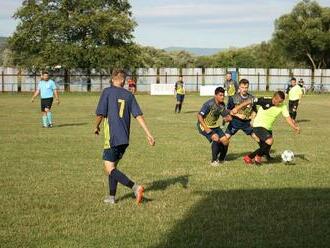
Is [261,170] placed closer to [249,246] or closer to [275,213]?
[275,213]

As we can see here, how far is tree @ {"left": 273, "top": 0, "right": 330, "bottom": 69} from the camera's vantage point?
68938 millimetres

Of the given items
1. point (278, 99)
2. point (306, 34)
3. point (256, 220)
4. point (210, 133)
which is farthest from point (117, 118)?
point (306, 34)

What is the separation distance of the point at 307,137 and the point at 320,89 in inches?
1811

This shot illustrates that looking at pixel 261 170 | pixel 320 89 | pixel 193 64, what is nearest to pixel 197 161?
pixel 261 170

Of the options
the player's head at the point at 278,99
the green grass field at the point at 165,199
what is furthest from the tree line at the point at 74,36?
the player's head at the point at 278,99

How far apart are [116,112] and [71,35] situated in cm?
5106

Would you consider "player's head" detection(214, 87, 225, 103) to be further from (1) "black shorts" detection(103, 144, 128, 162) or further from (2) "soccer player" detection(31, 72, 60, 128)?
(2) "soccer player" detection(31, 72, 60, 128)

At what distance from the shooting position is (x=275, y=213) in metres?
7.76

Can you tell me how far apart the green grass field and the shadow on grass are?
12 mm

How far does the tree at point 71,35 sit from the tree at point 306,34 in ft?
69.0

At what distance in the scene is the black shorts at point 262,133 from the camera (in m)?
12.4

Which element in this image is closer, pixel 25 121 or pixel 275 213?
pixel 275 213

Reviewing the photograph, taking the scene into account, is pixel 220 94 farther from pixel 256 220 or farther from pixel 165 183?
pixel 256 220

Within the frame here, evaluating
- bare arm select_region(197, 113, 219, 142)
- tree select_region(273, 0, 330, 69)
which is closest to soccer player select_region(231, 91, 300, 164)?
bare arm select_region(197, 113, 219, 142)
